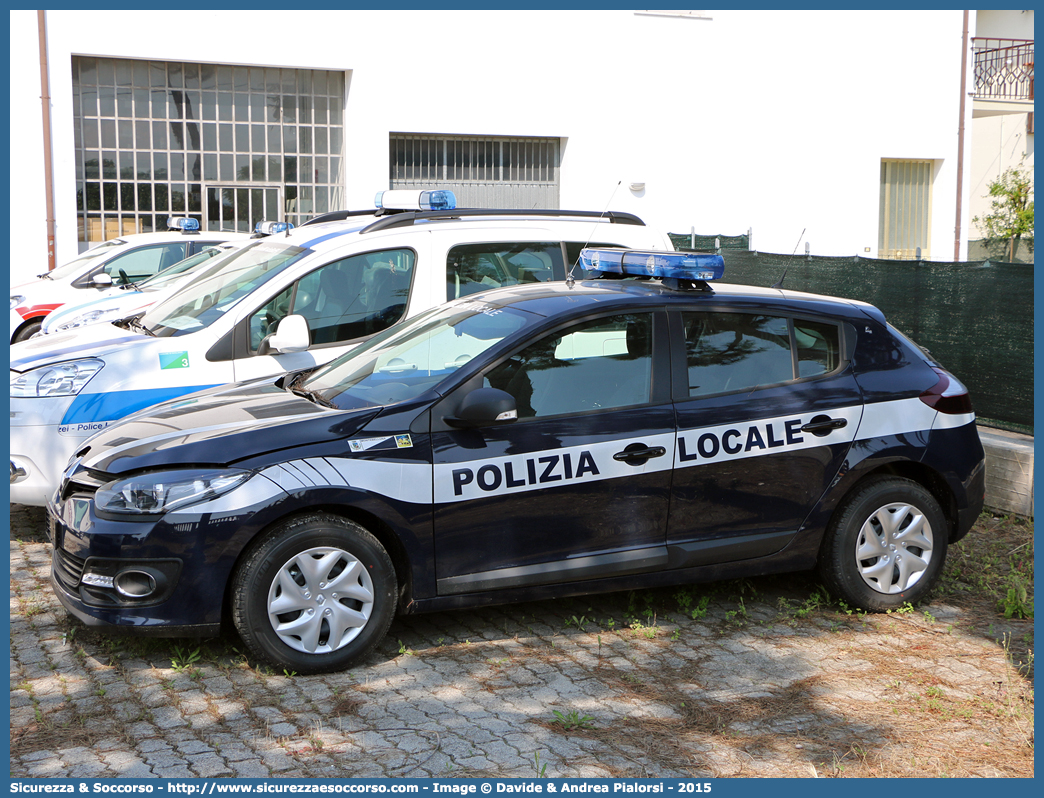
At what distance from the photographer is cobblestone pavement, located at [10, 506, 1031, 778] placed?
381 cm

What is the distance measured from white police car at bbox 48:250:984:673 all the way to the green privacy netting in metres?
2.12

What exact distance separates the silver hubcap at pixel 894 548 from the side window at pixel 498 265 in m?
2.79

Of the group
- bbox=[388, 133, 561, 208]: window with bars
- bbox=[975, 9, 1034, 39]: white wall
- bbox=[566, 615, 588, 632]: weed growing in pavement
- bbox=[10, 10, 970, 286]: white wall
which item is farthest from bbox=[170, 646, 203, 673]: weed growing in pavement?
bbox=[975, 9, 1034, 39]: white wall

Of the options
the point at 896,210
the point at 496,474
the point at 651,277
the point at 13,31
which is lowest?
the point at 496,474

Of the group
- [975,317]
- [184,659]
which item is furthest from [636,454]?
[975,317]

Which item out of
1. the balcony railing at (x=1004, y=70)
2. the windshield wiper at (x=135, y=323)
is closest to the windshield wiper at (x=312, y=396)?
the windshield wiper at (x=135, y=323)

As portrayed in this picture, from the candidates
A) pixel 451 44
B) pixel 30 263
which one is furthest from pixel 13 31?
pixel 451 44

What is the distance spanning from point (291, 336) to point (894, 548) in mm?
3411

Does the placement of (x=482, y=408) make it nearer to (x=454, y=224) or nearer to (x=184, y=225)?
(x=454, y=224)

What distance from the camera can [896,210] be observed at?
22422 millimetres

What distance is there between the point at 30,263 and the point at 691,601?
15.7 m

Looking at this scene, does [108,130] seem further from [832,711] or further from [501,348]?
[832,711]

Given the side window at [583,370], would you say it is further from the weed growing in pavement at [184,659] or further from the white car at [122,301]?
the white car at [122,301]

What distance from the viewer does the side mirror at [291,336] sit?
5922mm
